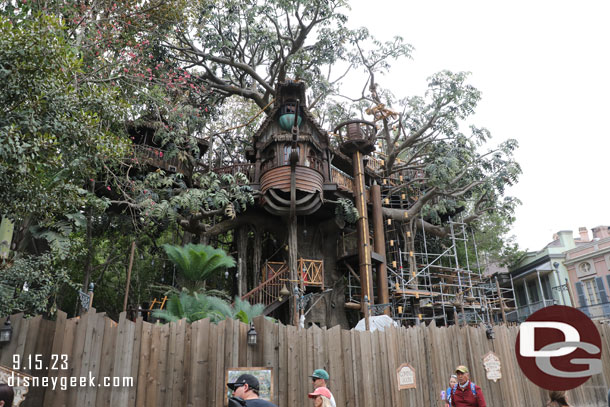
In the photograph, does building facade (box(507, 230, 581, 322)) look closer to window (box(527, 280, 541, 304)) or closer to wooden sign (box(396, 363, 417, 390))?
window (box(527, 280, 541, 304))

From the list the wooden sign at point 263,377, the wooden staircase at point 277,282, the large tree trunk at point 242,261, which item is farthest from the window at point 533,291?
the wooden sign at point 263,377

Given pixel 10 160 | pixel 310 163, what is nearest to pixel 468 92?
pixel 310 163

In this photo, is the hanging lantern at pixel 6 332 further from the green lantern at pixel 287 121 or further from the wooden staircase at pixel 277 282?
the green lantern at pixel 287 121

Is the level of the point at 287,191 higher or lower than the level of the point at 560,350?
higher

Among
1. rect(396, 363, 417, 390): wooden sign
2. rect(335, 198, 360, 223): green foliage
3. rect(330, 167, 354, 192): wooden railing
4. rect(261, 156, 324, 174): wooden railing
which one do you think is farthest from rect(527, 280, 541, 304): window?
rect(396, 363, 417, 390): wooden sign

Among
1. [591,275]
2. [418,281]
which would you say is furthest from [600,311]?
[418,281]

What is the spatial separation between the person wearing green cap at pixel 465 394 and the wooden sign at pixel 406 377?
2.26 meters

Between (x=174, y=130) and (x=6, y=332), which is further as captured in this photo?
(x=174, y=130)

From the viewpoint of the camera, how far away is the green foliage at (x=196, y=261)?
44.2 feet

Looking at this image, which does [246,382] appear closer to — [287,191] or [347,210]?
[287,191]

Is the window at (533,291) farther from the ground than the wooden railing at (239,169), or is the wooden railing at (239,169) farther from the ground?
the wooden railing at (239,169)

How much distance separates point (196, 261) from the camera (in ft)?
44.3

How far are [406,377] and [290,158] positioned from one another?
10058 mm

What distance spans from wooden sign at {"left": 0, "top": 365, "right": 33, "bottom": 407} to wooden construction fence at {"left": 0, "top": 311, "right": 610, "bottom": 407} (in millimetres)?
147
